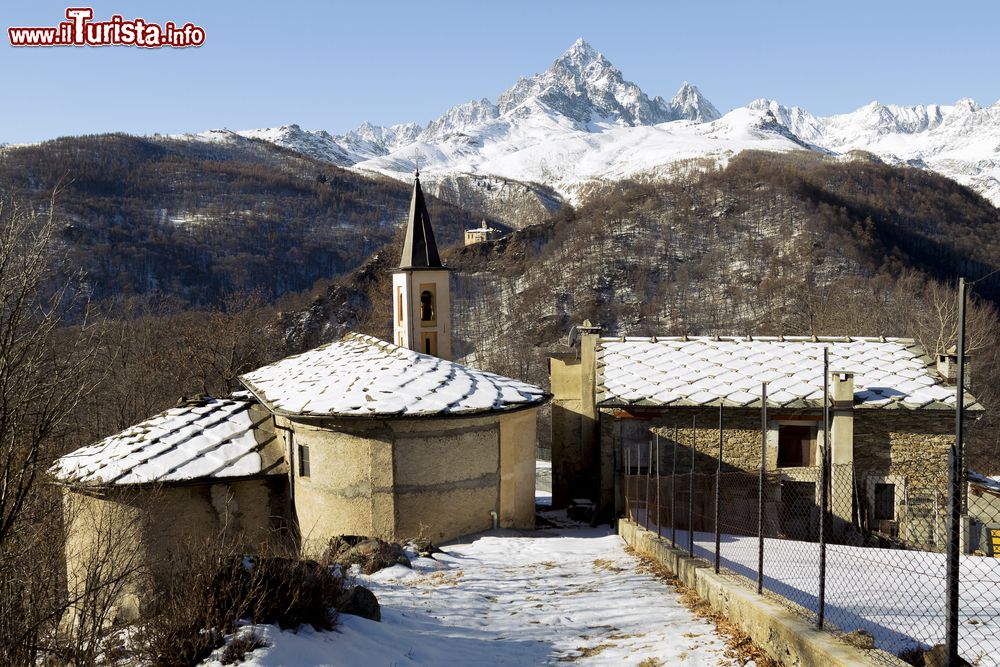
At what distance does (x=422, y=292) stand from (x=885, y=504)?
15.0 meters

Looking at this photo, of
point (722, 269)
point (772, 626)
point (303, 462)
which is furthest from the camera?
point (722, 269)

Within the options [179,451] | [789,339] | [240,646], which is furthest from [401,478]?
A: [789,339]

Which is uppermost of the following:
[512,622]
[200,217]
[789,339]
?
[200,217]

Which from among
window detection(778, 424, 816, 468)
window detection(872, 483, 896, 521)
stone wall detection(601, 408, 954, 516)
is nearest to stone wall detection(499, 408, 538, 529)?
stone wall detection(601, 408, 954, 516)

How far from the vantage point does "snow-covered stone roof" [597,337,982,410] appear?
702 inches

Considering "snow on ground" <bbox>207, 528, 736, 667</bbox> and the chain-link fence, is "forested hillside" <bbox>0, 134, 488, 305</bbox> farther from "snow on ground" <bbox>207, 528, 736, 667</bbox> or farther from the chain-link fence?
"snow on ground" <bbox>207, 528, 736, 667</bbox>

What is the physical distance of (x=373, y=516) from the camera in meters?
15.1

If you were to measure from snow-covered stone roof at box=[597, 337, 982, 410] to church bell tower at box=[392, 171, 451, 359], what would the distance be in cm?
610

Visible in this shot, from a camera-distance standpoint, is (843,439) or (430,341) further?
(430,341)

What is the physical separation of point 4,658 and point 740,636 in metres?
6.41

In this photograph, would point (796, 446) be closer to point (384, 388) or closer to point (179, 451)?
point (384, 388)

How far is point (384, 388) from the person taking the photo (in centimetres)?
1575

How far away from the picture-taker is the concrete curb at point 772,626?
5828 mm

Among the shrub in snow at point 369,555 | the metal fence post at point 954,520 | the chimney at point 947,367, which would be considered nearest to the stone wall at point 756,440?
the chimney at point 947,367
